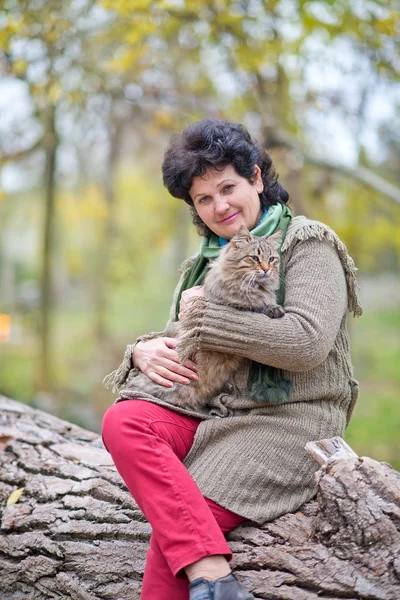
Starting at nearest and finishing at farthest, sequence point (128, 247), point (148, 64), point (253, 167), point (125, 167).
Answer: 1. point (253, 167)
2. point (148, 64)
3. point (128, 247)
4. point (125, 167)

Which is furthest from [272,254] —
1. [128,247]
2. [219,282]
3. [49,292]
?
[128,247]

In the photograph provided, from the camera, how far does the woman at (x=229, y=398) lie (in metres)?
2.04

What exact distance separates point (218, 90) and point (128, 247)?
4.51 metres

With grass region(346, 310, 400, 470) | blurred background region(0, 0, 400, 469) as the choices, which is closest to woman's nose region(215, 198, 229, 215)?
blurred background region(0, 0, 400, 469)

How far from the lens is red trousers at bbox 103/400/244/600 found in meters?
1.98

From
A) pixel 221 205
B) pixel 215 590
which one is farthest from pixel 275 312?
pixel 215 590

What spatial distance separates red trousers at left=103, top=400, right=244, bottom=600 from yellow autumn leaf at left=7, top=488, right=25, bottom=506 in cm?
110

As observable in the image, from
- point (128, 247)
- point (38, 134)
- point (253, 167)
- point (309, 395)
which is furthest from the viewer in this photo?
point (128, 247)

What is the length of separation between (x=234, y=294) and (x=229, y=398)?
0.41 meters

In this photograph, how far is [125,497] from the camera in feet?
9.00

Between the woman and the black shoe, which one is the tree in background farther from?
the black shoe

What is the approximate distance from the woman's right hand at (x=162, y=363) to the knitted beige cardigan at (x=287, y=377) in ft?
0.27

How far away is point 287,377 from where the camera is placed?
2.30m

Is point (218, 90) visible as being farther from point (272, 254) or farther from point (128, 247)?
point (272, 254)
